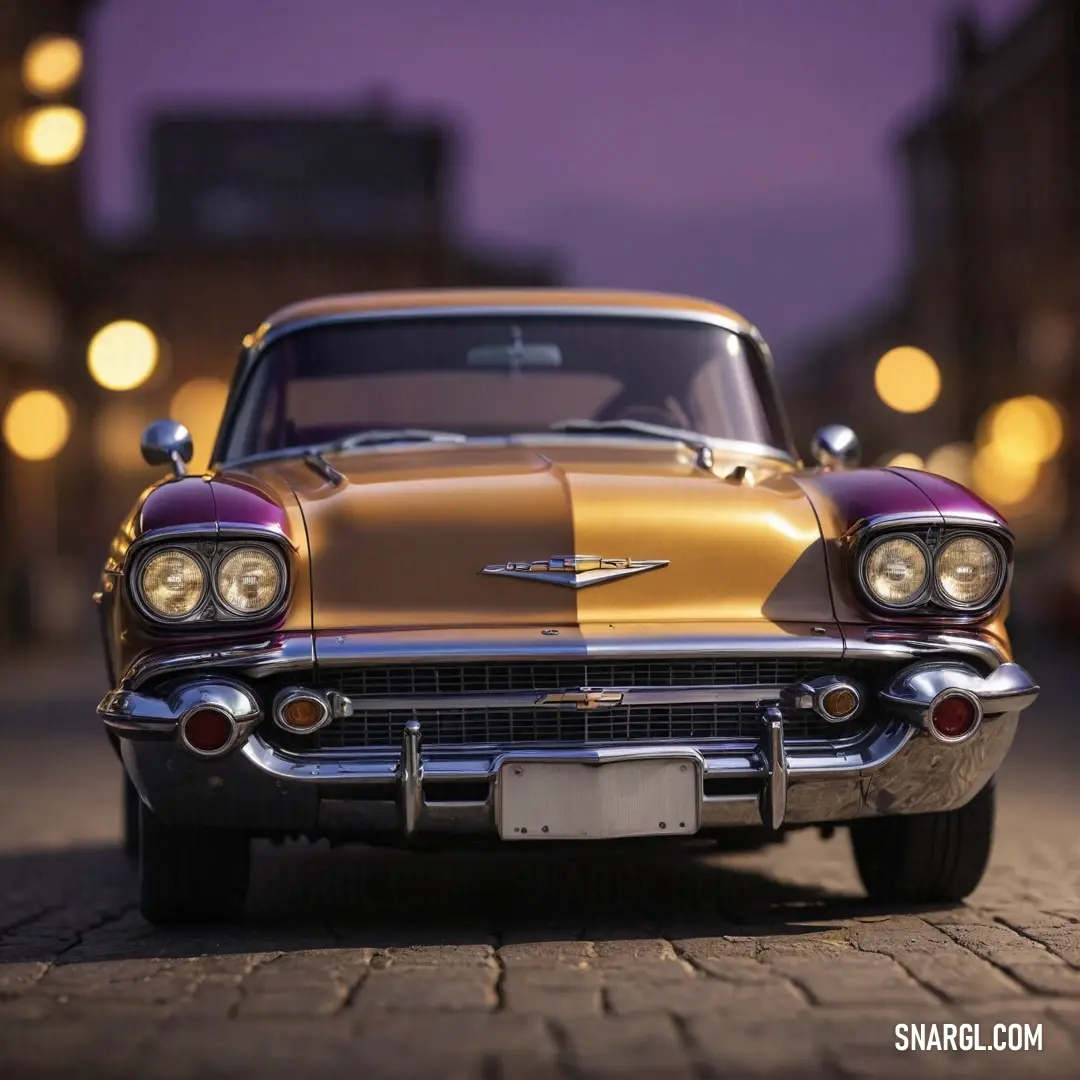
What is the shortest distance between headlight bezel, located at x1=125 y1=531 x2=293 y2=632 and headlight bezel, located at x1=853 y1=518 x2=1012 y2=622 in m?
1.32

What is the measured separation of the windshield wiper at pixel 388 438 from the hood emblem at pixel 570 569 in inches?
47.7

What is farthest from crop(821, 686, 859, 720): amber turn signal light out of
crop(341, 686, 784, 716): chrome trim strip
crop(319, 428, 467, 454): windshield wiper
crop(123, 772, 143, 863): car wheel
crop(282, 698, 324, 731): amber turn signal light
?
crop(123, 772, 143, 863): car wheel

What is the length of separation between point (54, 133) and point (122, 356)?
2516 mm

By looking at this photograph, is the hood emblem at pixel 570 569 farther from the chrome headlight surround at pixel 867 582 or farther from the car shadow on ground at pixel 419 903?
the car shadow on ground at pixel 419 903

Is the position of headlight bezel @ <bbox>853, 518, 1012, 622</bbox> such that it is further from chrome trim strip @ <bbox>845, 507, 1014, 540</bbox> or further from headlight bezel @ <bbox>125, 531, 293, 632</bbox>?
headlight bezel @ <bbox>125, 531, 293, 632</bbox>

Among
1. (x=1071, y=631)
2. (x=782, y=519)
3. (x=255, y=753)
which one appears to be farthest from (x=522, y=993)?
(x=1071, y=631)

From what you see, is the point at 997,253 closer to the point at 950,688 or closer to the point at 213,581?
the point at 950,688

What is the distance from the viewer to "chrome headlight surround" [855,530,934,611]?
4.77 meters

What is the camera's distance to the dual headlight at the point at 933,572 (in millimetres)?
4789

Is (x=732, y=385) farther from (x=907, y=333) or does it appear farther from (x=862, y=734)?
(x=907, y=333)

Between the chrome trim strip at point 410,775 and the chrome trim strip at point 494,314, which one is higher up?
the chrome trim strip at point 494,314

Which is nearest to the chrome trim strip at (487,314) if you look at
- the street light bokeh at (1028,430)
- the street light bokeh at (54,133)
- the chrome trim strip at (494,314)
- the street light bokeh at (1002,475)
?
the chrome trim strip at (494,314)

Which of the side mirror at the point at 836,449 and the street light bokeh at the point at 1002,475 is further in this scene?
the street light bokeh at the point at 1002,475

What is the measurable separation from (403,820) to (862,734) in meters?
1.08
